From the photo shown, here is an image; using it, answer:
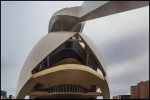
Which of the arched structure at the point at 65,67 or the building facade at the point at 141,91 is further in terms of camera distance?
the building facade at the point at 141,91

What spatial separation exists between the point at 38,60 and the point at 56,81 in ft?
10.8

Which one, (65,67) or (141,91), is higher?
(65,67)

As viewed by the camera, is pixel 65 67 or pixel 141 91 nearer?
pixel 65 67

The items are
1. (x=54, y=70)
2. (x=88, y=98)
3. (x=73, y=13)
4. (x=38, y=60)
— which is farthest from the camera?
(x=88, y=98)

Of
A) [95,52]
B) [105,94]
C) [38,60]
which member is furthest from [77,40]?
[105,94]

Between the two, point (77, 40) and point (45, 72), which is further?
point (77, 40)

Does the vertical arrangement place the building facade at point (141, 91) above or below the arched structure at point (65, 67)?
below

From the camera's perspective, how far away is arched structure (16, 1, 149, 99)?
1236 inches

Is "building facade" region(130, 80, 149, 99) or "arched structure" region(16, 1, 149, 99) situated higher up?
"arched structure" region(16, 1, 149, 99)

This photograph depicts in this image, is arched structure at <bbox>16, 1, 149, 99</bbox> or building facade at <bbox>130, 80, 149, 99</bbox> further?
building facade at <bbox>130, 80, 149, 99</bbox>

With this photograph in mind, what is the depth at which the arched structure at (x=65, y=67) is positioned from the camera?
103 ft

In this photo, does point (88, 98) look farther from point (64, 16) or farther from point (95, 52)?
point (64, 16)

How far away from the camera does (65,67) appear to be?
3047cm

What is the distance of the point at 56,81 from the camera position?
108ft
